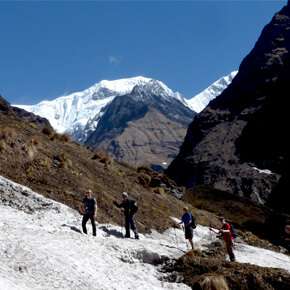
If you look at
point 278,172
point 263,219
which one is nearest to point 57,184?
point 263,219

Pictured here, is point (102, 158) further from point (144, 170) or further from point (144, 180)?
point (144, 170)

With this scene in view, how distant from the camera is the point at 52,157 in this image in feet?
109

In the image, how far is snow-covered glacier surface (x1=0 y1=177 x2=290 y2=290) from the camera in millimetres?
18062

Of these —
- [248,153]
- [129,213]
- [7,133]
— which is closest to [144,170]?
[7,133]

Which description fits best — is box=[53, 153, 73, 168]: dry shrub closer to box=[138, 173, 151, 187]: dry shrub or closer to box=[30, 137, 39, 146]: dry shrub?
box=[30, 137, 39, 146]: dry shrub

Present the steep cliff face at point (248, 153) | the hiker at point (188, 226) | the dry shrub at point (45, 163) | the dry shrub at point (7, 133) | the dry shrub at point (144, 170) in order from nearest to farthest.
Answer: the hiker at point (188, 226)
the dry shrub at point (45, 163)
the dry shrub at point (7, 133)
the dry shrub at point (144, 170)
the steep cliff face at point (248, 153)

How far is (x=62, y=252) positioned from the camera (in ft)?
66.7

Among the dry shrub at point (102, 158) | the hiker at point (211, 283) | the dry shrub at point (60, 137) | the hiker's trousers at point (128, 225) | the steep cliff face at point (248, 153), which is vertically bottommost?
the hiker at point (211, 283)

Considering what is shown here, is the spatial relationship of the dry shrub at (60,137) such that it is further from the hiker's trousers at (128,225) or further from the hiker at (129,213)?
the hiker's trousers at (128,225)

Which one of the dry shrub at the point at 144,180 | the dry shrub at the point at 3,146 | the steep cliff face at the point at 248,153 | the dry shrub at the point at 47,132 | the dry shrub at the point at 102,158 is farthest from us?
the steep cliff face at the point at 248,153

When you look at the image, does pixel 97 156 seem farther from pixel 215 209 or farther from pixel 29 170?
pixel 215 209

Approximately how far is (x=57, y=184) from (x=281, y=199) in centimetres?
9345

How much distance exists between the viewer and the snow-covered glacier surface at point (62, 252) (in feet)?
59.3

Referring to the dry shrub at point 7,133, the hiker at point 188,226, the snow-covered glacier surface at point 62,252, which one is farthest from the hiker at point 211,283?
the dry shrub at point 7,133
